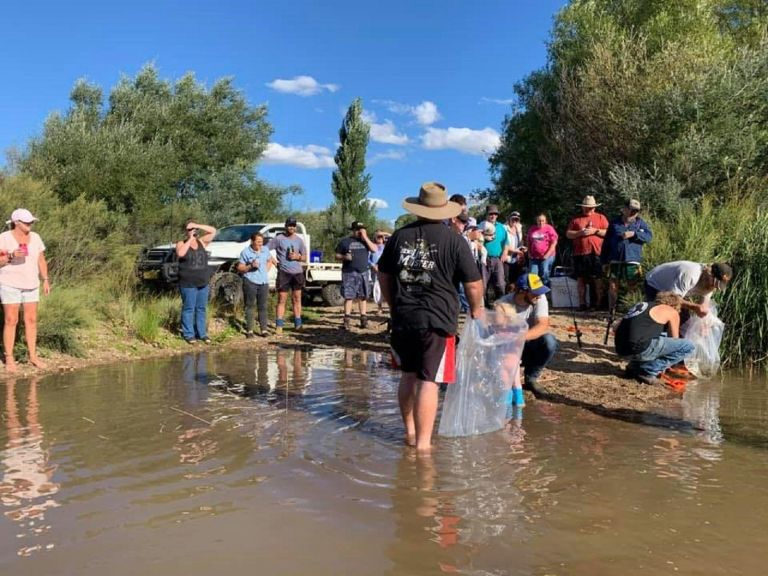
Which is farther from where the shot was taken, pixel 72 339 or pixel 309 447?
pixel 72 339

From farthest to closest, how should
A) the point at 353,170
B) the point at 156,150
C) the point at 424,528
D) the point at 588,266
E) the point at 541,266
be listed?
the point at 353,170 < the point at 156,150 < the point at 588,266 < the point at 541,266 < the point at 424,528

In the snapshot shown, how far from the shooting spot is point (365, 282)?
10812mm

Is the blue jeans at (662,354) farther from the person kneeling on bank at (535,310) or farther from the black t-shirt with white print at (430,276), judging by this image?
the black t-shirt with white print at (430,276)

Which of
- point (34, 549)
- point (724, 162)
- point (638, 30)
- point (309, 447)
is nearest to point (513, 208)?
point (638, 30)

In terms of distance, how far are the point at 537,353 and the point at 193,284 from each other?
5282 mm

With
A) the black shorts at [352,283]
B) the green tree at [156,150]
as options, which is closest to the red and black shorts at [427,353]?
the black shorts at [352,283]

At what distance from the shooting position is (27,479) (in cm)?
383

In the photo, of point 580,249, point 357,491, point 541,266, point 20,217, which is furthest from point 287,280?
point 357,491

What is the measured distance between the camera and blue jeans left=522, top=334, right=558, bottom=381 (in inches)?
247

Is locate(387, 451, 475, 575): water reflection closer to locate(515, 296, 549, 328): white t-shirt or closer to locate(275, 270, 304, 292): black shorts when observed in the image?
locate(515, 296, 549, 328): white t-shirt

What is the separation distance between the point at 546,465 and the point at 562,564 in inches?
55.7

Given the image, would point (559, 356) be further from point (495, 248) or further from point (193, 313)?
point (193, 313)

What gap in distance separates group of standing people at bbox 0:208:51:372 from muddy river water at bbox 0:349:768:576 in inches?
49.7

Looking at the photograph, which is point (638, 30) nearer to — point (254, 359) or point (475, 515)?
point (254, 359)
